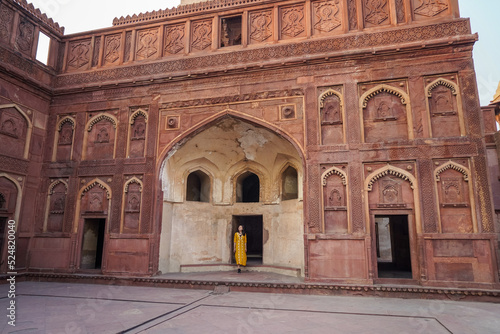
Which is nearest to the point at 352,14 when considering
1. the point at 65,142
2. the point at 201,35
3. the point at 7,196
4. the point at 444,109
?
the point at 444,109

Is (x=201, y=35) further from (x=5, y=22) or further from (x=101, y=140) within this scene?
(x=5, y=22)

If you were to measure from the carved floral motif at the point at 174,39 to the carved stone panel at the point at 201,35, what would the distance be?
0.36 meters

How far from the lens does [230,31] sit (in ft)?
36.4

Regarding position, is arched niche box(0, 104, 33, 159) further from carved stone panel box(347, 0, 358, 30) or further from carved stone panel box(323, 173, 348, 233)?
carved stone panel box(347, 0, 358, 30)

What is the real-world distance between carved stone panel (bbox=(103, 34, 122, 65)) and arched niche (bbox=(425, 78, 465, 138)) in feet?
28.7

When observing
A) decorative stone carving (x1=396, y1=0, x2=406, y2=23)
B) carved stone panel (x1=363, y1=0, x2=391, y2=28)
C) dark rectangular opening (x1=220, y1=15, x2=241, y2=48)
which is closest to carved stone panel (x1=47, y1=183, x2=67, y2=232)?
dark rectangular opening (x1=220, y1=15, x2=241, y2=48)

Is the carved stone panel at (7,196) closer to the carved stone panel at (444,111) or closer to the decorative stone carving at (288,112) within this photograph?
the decorative stone carving at (288,112)

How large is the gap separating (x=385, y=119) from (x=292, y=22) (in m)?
3.70

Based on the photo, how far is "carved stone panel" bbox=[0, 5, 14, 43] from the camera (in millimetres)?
9383

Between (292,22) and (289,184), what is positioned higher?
(292,22)

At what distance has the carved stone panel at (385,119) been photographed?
8.08m

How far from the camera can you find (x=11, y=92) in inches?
370

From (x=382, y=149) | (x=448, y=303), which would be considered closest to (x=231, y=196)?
(x=382, y=149)

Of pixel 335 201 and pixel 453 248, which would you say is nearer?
pixel 453 248
